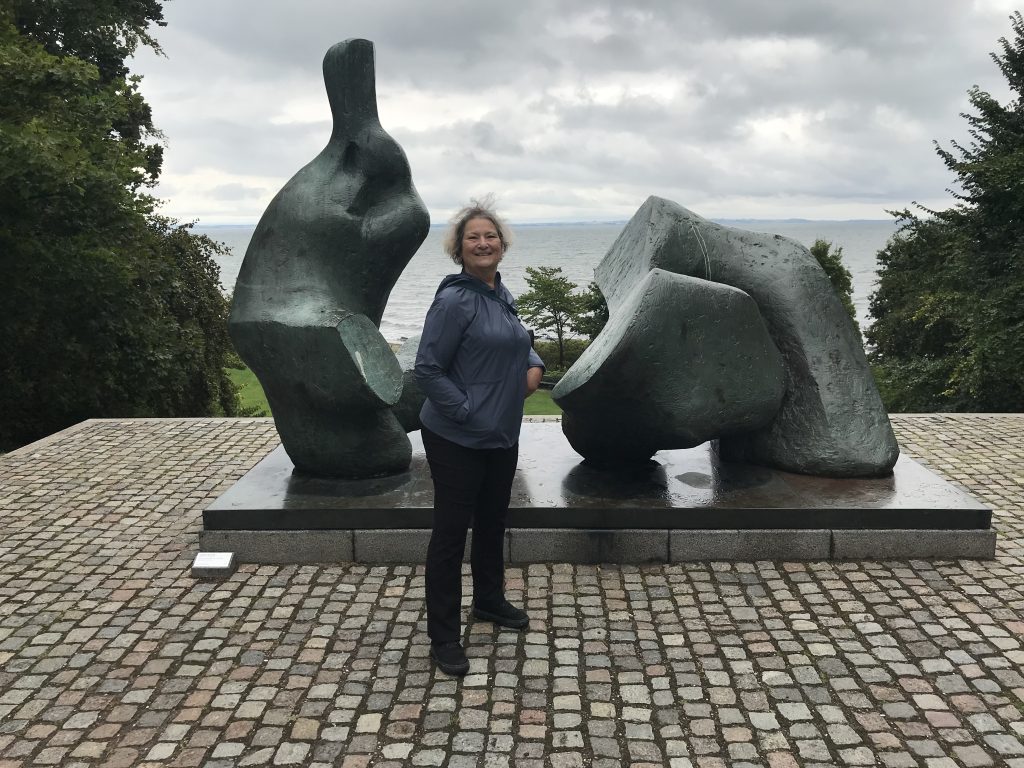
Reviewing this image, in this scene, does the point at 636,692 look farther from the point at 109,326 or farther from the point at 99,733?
the point at 109,326

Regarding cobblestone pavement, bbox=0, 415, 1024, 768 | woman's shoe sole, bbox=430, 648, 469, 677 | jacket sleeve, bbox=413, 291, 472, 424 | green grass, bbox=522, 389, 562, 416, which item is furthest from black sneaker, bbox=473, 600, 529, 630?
green grass, bbox=522, 389, 562, 416

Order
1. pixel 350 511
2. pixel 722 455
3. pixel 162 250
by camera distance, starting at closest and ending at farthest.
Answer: pixel 350 511 < pixel 722 455 < pixel 162 250

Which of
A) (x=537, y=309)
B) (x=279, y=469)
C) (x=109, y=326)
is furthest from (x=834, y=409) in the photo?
(x=537, y=309)

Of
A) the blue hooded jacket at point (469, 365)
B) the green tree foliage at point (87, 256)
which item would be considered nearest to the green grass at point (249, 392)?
the green tree foliage at point (87, 256)

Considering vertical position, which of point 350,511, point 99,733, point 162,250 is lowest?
point 99,733

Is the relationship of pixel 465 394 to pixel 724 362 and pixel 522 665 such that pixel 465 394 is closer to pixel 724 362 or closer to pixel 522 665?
pixel 522 665

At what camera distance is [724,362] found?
5957mm

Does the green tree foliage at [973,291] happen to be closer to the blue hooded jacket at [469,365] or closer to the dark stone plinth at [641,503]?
the dark stone plinth at [641,503]

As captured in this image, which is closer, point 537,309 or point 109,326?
point 109,326

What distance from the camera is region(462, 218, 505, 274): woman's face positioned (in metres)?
4.12

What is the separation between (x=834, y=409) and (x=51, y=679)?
5.23 metres

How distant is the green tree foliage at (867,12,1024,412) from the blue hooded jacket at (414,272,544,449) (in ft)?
37.4

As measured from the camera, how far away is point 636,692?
13.5 ft

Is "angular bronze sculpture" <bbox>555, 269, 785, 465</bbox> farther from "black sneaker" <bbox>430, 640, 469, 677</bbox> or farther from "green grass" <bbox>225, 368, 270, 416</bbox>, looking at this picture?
"green grass" <bbox>225, 368, 270, 416</bbox>
